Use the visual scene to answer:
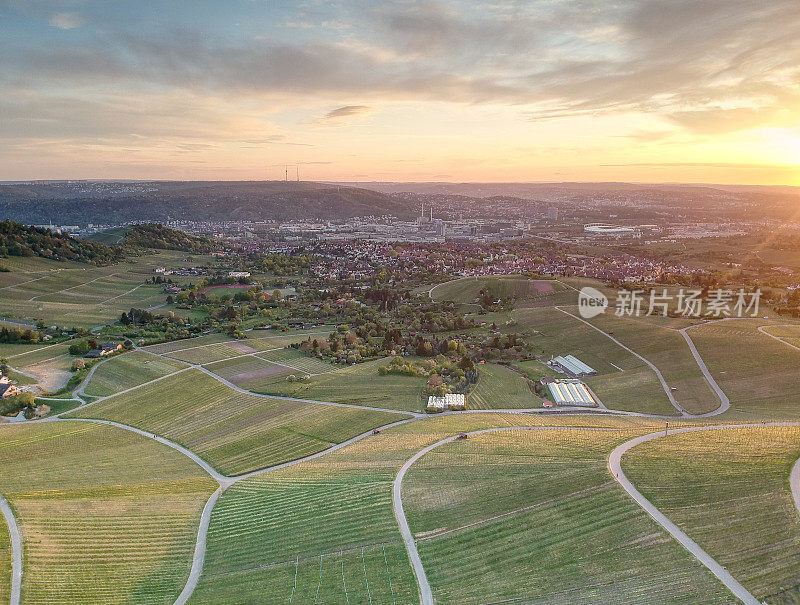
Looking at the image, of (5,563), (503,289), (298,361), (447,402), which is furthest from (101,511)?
(503,289)

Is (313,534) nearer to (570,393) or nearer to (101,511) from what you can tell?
(101,511)

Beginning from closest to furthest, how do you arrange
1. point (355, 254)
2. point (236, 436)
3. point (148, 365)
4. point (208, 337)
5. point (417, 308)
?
1. point (236, 436)
2. point (148, 365)
3. point (208, 337)
4. point (417, 308)
5. point (355, 254)

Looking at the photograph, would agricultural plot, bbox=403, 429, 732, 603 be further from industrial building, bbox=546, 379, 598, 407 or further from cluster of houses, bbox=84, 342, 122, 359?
cluster of houses, bbox=84, 342, 122, 359

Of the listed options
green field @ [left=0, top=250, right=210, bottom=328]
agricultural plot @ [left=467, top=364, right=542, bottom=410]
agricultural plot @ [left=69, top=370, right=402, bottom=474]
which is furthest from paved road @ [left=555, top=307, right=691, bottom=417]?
green field @ [left=0, top=250, right=210, bottom=328]

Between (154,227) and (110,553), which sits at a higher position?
(154,227)

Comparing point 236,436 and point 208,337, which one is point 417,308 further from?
point 236,436

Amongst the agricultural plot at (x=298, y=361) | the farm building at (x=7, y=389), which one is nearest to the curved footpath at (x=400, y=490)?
the farm building at (x=7, y=389)

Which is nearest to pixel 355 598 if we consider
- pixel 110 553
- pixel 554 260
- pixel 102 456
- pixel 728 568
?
pixel 110 553
